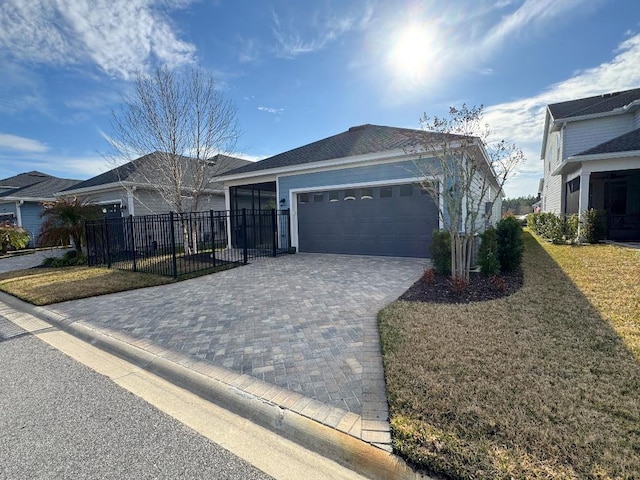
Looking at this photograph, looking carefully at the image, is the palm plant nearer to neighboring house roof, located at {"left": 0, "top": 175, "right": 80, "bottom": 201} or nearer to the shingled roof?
neighboring house roof, located at {"left": 0, "top": 175, "right": 80, "bottom": 201}

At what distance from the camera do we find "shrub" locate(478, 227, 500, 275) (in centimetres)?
625

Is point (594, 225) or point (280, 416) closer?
point (280, 416)

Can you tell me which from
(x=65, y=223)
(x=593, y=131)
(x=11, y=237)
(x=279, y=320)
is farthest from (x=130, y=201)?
(x=593, y=131)

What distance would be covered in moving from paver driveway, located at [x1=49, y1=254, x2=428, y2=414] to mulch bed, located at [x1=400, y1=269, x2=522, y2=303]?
369 millimetres

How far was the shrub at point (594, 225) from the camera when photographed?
35.3 ft

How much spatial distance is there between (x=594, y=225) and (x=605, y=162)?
7.26 feet

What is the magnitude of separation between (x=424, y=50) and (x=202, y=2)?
19.9ft

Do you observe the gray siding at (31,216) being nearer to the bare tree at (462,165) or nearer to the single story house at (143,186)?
the single story house at (143,186)

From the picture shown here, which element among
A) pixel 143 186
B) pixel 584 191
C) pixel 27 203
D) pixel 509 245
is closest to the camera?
pixel 509 245

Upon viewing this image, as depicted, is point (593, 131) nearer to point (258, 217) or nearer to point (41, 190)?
point (258, 217)

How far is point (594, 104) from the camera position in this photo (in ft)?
52.1

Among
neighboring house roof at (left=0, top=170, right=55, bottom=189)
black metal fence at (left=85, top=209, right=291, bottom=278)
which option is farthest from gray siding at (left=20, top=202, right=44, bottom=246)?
black metal fence at (left=85, top=209, right=291, bottom=278)

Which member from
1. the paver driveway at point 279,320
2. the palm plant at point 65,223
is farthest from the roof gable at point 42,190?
the paver driveway at point 279,320

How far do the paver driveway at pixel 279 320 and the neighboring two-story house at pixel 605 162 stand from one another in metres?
7.95
